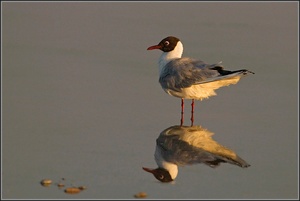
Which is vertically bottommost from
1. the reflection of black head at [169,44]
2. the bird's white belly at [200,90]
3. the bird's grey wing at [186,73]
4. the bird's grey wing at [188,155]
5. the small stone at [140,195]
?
the small stone at [140,195]

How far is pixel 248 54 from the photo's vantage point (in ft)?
36.8

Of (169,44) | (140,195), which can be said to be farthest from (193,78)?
(140,195)

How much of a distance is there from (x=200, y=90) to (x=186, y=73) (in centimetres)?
28

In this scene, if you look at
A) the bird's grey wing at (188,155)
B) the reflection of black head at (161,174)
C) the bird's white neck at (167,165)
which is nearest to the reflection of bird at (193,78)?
the bird's grey wing at (188,155)

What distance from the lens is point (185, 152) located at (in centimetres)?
717

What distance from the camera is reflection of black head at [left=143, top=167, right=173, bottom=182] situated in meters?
6.52

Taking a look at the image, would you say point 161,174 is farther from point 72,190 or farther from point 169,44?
point 169,44

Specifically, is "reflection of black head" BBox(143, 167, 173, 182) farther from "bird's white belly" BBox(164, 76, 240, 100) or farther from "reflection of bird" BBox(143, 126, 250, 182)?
"bird's white belly" BBox(164, 76, 240, 100)

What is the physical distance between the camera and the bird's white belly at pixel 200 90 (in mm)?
8359

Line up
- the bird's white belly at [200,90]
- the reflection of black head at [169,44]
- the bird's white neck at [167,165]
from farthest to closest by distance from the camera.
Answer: the reflection of black head at [169,44], the bird's white belly at [200,90], the bird's white neck at [167,165]

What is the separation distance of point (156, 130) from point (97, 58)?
3.25 meters

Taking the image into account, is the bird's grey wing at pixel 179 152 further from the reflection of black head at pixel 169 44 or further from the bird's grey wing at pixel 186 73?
the reflection of black head at pixel 169 44

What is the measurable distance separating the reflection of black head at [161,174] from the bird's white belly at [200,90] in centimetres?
192

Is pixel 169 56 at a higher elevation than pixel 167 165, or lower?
higher
